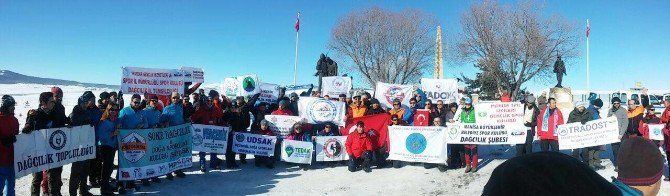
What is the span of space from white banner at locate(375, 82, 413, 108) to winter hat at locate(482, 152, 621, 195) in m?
13.0

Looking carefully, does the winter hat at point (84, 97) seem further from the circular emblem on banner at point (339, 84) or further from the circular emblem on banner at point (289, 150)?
the circular emblem on banner at point (339, 84)

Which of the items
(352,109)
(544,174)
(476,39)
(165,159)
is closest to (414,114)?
(352,109)

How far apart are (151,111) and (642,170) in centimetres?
858

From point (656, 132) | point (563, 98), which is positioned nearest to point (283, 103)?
point (656, 132)

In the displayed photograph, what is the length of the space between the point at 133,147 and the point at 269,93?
24.3 feet

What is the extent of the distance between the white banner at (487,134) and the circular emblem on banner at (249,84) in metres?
7.84

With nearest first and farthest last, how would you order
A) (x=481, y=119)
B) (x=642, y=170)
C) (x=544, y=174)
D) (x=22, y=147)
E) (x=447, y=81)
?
(x=544, y=174) < (x=642, y=170) < (x=22, y=147) < (x=481, y=119) < (x=447, y=81)

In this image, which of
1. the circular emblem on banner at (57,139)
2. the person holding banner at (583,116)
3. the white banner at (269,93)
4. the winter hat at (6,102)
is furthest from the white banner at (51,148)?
the person holding banner at (583,116)

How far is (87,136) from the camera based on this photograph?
7.32m

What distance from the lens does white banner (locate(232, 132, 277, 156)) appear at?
426 inches

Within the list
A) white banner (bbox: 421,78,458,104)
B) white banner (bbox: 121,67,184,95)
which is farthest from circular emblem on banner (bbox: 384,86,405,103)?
white banner (bbox: 121,67,184,95)

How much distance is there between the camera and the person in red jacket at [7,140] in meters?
5.85

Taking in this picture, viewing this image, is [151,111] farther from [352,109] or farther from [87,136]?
[352,109]

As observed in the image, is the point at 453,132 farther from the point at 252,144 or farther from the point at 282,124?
the point at 252,144
